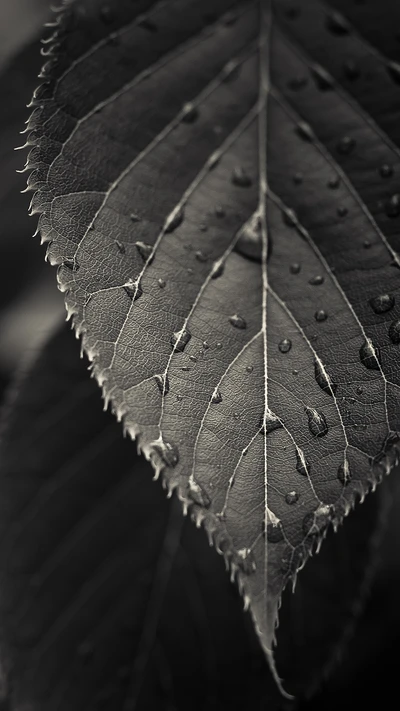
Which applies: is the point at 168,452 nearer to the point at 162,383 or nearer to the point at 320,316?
the point at 162,383

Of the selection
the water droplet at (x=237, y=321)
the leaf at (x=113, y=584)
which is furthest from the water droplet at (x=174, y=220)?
the leaf at (x=113, y=584)

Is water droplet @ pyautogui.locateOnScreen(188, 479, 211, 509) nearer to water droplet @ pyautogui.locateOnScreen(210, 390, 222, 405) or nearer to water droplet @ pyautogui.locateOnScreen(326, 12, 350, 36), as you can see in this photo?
water droplet @ pyautogui.locateOnScreen(210, 390, 222, 405)

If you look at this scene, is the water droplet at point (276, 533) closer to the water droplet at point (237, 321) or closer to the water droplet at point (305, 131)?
the water droplet at point (237, 321)

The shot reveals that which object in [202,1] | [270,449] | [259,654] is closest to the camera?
[270,449]

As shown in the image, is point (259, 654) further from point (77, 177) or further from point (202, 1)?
point (202, 1)

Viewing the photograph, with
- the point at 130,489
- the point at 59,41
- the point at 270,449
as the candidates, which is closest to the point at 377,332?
the point at 270,449

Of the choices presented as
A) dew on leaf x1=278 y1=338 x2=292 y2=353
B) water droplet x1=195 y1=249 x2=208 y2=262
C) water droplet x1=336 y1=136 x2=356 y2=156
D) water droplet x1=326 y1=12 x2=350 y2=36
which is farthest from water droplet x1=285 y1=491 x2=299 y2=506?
water droplet x1=326 y1=12 x2=350 y2=36
